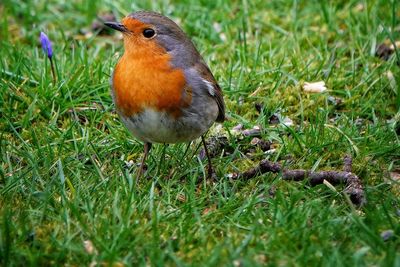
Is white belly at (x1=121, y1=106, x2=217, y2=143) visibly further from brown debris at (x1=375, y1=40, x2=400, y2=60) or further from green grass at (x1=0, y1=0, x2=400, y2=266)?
brown debris at (x1=375, y1=40, x2=400, y2=60)

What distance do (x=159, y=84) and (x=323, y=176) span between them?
1.10 m

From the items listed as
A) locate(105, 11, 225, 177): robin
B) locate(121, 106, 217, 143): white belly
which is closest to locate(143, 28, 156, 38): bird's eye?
locate(105, 11, 225, 177): robin

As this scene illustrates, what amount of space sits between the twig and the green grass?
74 millimetres

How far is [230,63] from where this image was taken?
5938mm

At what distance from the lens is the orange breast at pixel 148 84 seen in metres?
4.25

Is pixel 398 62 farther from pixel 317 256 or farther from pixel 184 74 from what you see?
pixel 317 256

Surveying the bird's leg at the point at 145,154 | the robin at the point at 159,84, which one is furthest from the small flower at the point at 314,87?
the bird's leg at the point at 145,154

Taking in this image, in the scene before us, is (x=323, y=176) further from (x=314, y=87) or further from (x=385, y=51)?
(x=385, y=51)

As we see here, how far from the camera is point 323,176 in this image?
449 cm

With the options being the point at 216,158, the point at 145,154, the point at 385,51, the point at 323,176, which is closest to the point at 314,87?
the point at 385,51

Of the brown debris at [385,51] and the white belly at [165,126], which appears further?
the brown debris at [385,51]

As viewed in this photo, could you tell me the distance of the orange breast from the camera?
425cm

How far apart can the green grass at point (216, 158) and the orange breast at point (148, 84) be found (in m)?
0.44

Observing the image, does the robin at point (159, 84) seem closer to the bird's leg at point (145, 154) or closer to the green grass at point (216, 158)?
the bird's leg at point (145, 154)
